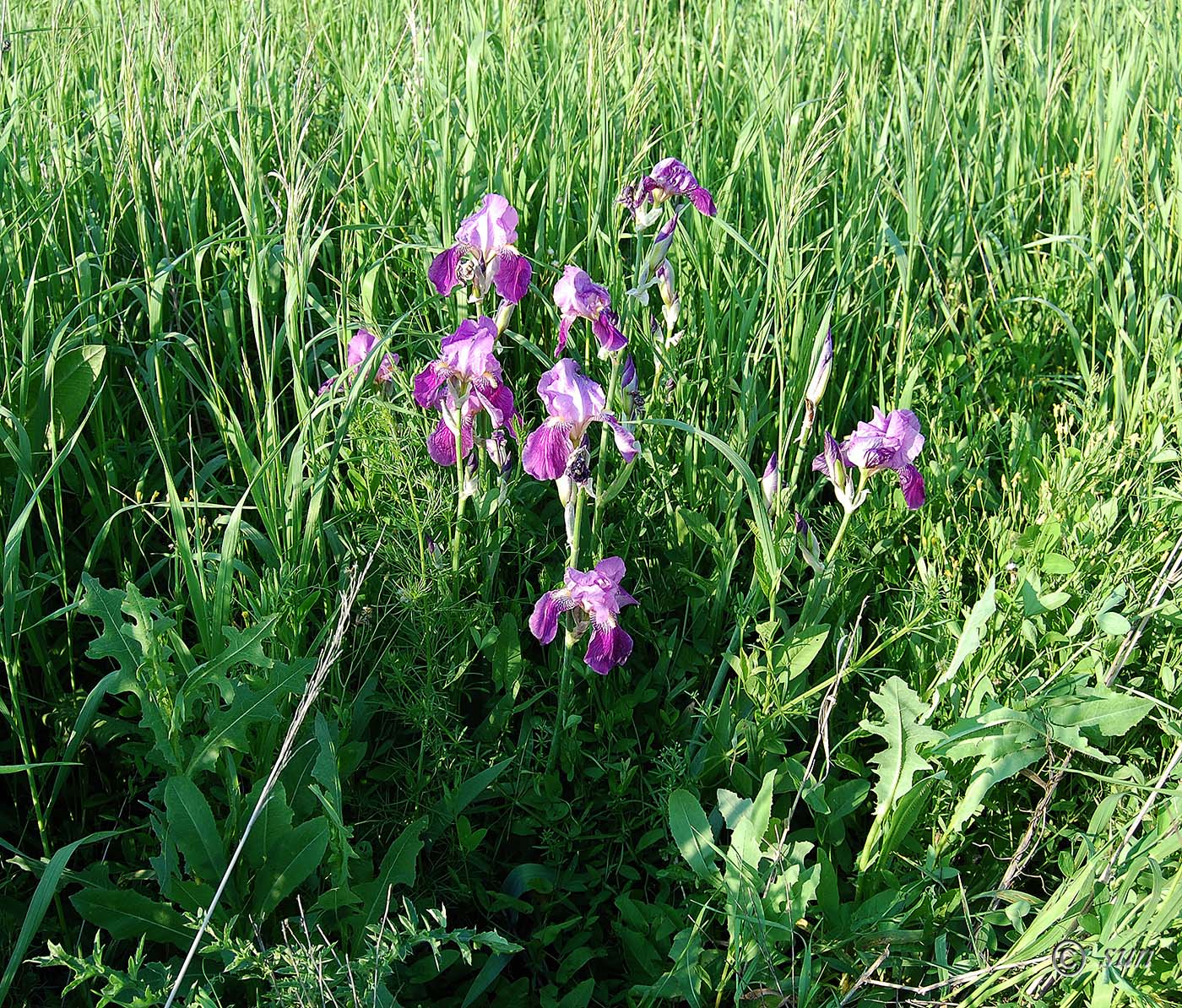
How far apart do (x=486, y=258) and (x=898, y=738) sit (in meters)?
1.01

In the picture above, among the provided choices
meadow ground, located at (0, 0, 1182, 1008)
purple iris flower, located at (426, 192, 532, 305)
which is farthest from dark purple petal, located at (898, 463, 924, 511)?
purple iris flower, located at (426, 192, 532, 305)

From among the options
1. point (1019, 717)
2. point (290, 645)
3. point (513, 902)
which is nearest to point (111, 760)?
point (290, 645)

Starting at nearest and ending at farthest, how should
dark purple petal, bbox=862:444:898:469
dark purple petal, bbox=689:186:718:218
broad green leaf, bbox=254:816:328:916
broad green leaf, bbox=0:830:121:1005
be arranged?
broad green leaf, bbox=0:830:121:1005 → broad green leaf, bbox=254:816:328:916 → dark purple petal, bbox=862:444:898:469 → dark purple petal, bbox=689:186:718:218

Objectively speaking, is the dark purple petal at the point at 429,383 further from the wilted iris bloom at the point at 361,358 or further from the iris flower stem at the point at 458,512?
the wilted iris bloom at the point at 361,358

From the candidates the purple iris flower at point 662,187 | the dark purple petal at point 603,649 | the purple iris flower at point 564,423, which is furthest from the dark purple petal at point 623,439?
the purple iris flower at point 662,187

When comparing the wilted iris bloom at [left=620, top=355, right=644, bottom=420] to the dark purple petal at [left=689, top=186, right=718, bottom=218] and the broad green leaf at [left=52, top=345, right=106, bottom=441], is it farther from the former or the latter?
the broad green leaf at [left=52, top=345, right=106, bottom=441]

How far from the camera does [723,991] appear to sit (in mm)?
1490

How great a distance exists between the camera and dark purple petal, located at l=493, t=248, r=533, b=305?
169 cm

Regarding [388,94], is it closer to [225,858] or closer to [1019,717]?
[225,858]

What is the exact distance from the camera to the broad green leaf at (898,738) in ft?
4.91

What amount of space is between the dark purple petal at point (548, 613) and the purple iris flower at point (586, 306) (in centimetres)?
41

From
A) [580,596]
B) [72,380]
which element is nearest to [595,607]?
[580,596]

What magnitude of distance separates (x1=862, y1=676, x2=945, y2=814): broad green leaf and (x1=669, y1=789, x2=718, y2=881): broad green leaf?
28 centimetres

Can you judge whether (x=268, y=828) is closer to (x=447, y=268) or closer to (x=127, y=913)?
(x=127, y=913)
